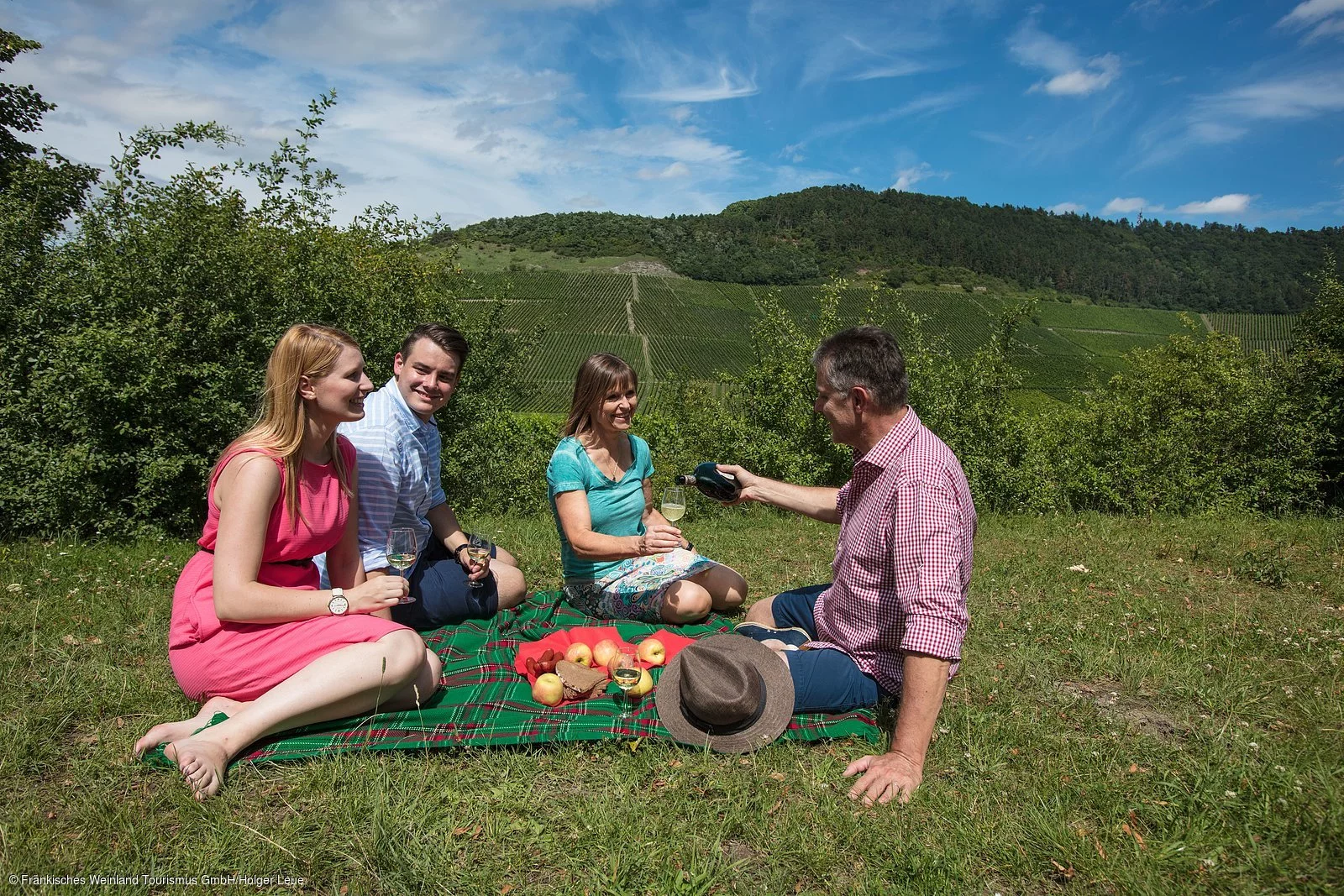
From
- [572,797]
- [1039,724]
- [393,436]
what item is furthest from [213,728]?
[1039,724]

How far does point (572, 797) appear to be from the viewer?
3.38 meters

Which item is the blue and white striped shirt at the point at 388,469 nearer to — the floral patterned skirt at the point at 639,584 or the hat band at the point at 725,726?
the floral patterned skirt at the point at 639,584

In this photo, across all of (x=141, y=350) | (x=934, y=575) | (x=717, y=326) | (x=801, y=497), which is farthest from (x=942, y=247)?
(x=934, y=575)

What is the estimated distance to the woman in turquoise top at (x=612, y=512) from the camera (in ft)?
16.6

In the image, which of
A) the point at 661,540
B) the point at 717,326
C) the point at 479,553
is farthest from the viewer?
the point at 717,326

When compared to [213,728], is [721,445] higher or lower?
higher

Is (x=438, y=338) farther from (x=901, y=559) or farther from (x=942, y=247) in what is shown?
(x=942, y=247)

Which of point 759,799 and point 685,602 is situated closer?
point 759,799

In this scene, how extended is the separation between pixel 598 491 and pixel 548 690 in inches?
60.1

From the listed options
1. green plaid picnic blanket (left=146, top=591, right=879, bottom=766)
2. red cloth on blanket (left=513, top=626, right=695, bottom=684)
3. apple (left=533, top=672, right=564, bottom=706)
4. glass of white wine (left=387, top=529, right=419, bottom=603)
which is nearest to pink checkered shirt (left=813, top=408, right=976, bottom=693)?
green plaid picnic blanket (left=146, top=591, right=879, bottom=766)

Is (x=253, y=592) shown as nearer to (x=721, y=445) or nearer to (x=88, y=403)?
(x=88, y=403)

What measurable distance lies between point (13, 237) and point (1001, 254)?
A: 120141mm

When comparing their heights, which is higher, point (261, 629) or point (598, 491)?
point (598, 491)

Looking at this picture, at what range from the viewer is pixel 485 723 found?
3.85m
